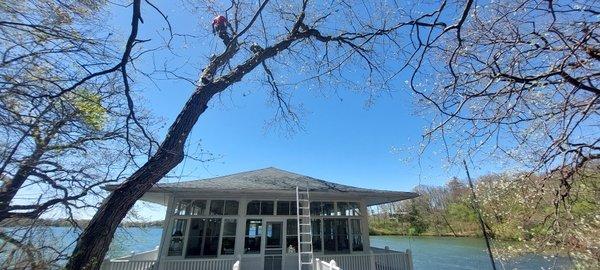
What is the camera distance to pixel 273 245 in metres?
8.62

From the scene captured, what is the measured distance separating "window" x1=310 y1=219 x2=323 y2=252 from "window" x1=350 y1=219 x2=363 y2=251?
1126 millimetres

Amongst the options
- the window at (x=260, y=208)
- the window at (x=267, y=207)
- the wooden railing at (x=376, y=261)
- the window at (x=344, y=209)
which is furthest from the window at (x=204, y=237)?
the window at (x=344, y=209)

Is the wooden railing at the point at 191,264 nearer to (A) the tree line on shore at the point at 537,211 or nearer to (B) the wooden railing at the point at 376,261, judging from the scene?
(B) the wooden railing at the point at 376,261

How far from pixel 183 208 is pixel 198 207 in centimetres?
43

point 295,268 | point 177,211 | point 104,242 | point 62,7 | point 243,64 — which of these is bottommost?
point 295,268

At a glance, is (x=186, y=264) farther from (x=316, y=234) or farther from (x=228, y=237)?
(x=316, y=234)

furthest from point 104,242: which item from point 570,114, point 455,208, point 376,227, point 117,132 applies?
point 376,227

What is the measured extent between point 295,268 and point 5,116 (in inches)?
303

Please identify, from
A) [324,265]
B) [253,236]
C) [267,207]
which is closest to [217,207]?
[253,236]

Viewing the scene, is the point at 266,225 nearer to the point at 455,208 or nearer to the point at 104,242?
the point at 104,242

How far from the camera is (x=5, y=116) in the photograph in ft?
7.78

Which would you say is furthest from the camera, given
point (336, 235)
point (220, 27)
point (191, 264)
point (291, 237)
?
point (336, 235)

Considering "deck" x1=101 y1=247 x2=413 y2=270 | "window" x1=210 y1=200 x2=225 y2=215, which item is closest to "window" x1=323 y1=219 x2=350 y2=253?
"deck" x1=101 y1=247 x2=413 y2=270

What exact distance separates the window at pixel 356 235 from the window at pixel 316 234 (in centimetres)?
113
